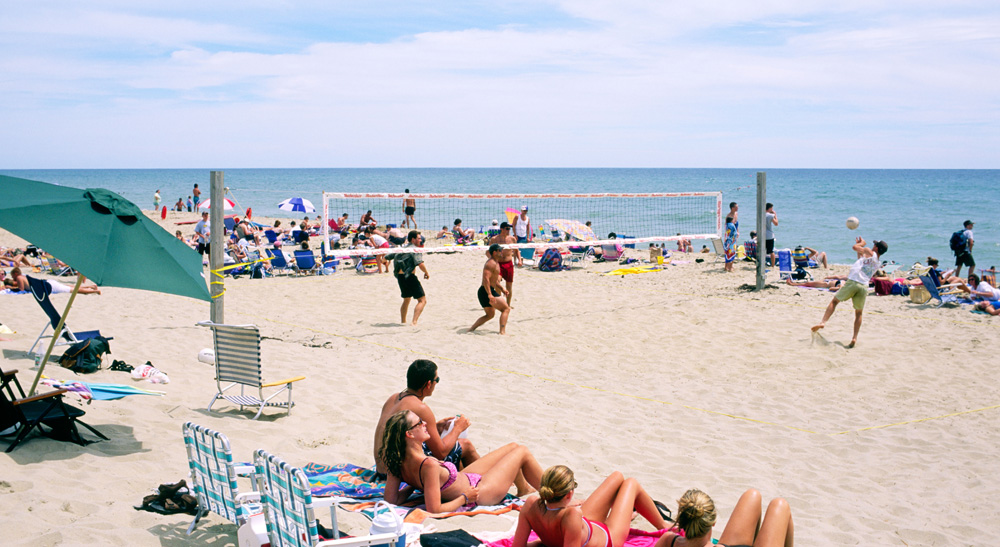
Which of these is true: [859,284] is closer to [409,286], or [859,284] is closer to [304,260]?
[409,286]

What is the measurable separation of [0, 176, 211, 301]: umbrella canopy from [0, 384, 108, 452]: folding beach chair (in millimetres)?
922

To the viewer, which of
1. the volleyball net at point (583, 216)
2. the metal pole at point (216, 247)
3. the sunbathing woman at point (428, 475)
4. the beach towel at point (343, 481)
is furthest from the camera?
the volleyball net at point (583, 216)

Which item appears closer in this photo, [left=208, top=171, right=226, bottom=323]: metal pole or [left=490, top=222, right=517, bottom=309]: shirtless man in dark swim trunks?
[left=208, top=171, right=226, bottom=323]: metal pole

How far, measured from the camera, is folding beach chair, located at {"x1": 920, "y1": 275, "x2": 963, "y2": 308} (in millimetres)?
11398

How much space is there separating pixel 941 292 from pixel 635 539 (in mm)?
10261

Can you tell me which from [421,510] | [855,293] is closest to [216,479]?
[421,510]

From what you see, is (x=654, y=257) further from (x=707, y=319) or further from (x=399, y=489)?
(x=399, y=489)

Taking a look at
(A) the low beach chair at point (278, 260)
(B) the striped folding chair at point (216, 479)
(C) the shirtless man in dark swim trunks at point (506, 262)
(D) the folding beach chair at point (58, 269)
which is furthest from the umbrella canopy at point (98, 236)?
(D) the folding beach chair at point (58, 269)

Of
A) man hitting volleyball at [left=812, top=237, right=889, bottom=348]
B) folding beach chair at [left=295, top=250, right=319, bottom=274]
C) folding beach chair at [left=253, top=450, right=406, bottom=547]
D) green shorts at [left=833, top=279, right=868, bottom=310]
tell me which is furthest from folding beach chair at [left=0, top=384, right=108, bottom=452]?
folding beach chair at [left=295, top=250, right=319, bottom=274]

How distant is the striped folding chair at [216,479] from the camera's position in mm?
3422

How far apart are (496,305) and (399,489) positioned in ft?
17.4

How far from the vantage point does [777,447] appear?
19.1ft

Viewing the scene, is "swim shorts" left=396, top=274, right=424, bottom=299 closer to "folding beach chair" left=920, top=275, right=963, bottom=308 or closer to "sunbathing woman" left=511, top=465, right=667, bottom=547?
"sunbathing woman" left=511, top=465, right=667, bottom=547

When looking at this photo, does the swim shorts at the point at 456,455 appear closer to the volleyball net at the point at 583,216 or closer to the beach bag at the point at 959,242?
the beach bag at the point at 959,242
